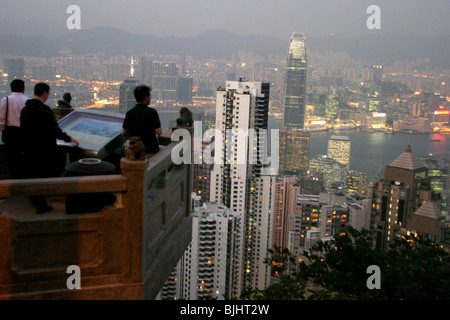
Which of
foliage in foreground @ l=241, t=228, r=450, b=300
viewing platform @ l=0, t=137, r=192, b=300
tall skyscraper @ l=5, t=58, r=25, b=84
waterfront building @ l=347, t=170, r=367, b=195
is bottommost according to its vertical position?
waterfront building @ l=347, t=170, r=367, b=195

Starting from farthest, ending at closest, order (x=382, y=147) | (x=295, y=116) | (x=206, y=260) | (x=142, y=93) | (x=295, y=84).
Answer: (x=295, y=84) < (x=295, y=116) < (x=382, y=147) < (x=206, y=260) < (x=142, y=93)

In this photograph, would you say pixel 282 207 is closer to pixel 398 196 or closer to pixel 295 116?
pixel 398 196

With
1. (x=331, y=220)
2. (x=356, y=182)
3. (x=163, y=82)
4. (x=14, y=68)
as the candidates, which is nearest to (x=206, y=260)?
(x=331, y=220)

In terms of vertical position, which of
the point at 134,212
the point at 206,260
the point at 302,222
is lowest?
the point at 302,222

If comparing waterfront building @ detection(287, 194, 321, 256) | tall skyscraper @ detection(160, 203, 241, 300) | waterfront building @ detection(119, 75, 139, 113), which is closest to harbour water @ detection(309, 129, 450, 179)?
waterfront building @ detection(287, 194, 321, 256)

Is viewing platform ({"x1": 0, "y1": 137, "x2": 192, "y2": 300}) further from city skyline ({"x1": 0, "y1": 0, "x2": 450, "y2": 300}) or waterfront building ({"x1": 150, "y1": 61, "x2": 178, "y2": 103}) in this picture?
waterfront building ({"x1": 150, "y1": 61, "x2": 178, "y2": 103})

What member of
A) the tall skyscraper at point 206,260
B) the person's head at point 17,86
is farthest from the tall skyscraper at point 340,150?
the person's head at point 17,86
